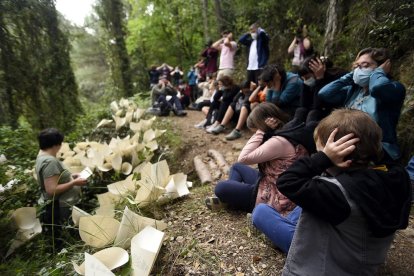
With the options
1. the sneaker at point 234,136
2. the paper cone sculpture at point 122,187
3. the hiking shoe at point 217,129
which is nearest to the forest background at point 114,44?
the paper cone sculpture at point 122,187

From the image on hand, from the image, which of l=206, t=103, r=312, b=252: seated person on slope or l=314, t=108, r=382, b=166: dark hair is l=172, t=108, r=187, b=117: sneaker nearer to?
l=206, t=103, r=312, b=252: seated person on slope

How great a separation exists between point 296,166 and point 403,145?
8.25ft

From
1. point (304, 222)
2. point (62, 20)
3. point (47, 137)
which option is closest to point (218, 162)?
point (47, 137)

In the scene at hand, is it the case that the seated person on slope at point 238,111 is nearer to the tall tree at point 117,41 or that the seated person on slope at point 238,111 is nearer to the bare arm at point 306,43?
the bare arm at point 306,43

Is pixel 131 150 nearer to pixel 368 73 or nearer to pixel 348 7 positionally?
pixel 368 73

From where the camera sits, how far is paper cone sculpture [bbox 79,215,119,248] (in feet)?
6.38

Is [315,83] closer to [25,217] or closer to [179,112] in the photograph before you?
[25,217]

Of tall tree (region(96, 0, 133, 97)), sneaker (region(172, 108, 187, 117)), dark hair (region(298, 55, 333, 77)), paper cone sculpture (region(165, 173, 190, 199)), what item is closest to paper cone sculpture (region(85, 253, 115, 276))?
paper cone sculpture (region(165, 173, 190, 199))

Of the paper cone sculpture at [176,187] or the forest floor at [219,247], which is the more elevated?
the paper cone sculpture at [176,187]

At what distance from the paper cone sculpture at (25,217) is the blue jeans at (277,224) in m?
1.94

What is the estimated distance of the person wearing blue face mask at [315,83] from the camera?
292cm

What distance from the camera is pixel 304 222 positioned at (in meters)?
1.21

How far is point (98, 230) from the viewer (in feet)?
6.40

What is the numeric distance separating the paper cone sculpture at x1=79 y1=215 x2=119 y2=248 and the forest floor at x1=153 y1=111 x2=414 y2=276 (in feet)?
1.33
